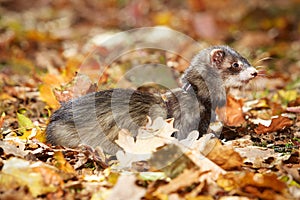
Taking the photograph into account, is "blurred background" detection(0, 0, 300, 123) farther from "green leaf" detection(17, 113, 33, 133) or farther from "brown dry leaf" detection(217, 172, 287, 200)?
"brown dry leaf" detection(217, 172, 287, 200)

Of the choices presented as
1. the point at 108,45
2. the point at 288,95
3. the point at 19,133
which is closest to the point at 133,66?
the point at 108,45

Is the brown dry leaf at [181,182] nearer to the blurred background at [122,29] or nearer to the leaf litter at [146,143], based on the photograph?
the leaf litter at [146,143]

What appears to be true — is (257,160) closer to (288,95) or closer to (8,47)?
(288,95)

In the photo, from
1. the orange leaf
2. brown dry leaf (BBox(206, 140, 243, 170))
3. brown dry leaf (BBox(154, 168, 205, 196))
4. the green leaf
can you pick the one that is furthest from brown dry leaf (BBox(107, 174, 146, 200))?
the orange leaf

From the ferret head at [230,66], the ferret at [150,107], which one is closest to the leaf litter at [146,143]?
the ferret at [150,107]

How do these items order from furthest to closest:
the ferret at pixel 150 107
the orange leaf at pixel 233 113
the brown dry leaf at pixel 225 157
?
the orange leaf at pixel 233 113
the ferret at pixel 150 107
the brown dry leaf at pixel 225 157

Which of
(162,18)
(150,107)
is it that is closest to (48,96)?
(150,107)
